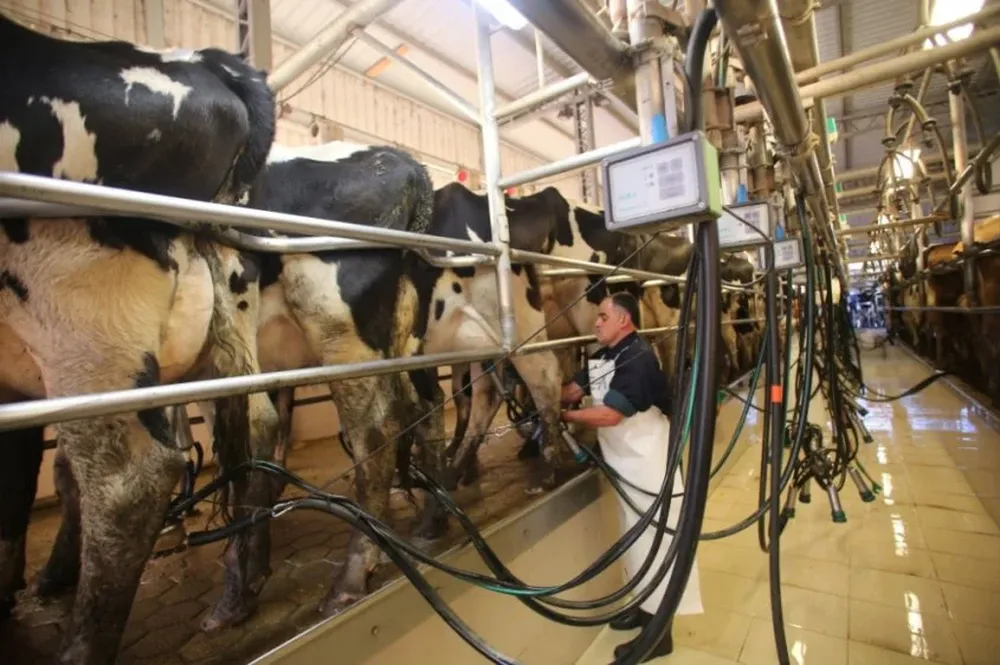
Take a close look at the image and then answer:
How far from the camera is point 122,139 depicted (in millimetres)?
1296

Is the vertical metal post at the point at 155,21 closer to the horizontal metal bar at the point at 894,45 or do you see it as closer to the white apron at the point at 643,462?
the white apron at the point at 643,462

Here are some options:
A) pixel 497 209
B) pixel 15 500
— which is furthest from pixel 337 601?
pixel 497 209

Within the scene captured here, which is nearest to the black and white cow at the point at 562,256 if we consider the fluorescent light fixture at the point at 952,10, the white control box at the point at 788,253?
the white control box at the point at 788,253

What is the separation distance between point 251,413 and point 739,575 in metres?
2.73

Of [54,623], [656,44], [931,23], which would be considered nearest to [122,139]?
[656,44]

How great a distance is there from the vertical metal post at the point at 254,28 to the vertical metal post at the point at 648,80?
9.19 feet

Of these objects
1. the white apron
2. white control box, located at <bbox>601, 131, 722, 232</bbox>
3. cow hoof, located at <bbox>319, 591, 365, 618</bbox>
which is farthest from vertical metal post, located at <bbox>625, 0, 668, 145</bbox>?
cow hoof, located at <bbox>319, 591, 365, 618</bbox>

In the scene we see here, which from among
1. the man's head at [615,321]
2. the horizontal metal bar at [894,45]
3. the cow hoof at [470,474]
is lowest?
the cow hoof at [470,474]

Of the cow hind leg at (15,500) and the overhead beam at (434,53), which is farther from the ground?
the overhead beam at (434,53)

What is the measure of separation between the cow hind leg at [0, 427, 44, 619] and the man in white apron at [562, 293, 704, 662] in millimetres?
2132

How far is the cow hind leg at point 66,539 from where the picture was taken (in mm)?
1959

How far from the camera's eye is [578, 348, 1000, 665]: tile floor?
224 centimetres

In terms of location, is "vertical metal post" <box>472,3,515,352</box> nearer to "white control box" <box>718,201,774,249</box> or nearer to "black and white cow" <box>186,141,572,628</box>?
"black and white cow" <box>186,141,572,628</box>

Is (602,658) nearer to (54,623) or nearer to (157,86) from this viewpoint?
(54,623)
